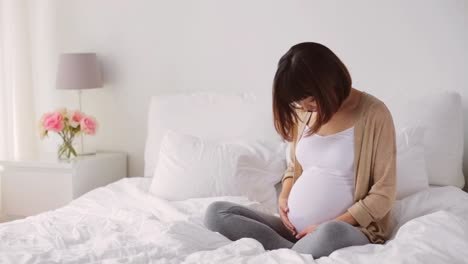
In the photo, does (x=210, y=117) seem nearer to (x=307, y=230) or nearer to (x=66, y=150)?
(x=66, y=150)

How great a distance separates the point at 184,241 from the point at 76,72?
1.75 m

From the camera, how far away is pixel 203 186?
250cm

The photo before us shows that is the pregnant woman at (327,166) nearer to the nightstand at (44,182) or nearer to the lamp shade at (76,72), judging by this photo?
the nightstand at (44,182)

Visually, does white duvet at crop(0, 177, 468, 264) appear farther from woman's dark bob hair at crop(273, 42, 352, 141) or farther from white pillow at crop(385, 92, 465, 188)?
woman's dark bob hair at crop(273, 42, 352, 141)

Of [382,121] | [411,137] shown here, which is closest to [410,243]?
[382,121]

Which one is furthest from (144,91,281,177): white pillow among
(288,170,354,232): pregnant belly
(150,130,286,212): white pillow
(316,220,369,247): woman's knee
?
(316,220,369,247): woman's knee

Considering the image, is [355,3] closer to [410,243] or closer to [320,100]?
[320,100]

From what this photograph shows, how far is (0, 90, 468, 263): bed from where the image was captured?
5.14 feet

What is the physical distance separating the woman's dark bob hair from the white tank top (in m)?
0.13

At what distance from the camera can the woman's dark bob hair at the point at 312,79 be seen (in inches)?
68.1

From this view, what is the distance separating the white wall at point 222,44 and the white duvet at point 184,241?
0.77m

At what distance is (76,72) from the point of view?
319 cm

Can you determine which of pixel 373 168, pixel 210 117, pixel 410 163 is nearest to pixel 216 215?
pixel 373 168

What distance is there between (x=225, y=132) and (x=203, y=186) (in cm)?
40
